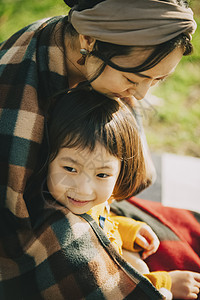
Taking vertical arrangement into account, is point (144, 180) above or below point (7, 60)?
below

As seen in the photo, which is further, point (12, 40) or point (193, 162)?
point (193, 162)

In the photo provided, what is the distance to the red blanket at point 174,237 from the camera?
1492 millimetres

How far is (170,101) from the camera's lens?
3.18 metres

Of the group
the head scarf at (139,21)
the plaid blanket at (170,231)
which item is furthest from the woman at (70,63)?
the plaid blanket at (170,231)

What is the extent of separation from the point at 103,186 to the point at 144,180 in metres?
0.38

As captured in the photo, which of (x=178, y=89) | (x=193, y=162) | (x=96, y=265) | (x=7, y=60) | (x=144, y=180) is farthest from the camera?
(x=178, y=89)

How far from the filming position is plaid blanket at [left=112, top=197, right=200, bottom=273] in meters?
1.49

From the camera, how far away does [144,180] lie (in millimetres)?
1524

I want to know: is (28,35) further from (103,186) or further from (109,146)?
(103,186)

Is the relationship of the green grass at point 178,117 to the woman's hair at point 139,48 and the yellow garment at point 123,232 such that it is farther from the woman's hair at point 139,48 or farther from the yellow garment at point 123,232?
the woman's hair at point 139,48

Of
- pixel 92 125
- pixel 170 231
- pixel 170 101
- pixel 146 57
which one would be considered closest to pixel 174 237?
pixel 170 231

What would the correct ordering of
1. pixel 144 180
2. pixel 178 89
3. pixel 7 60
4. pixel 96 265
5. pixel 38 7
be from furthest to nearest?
pixel 38 7
pixel 178 89
pixel 144 180
pixel 7 60
pixel 96 265

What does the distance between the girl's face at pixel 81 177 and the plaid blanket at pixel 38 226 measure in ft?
0.16

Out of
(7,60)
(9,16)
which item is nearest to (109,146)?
(7,60)
